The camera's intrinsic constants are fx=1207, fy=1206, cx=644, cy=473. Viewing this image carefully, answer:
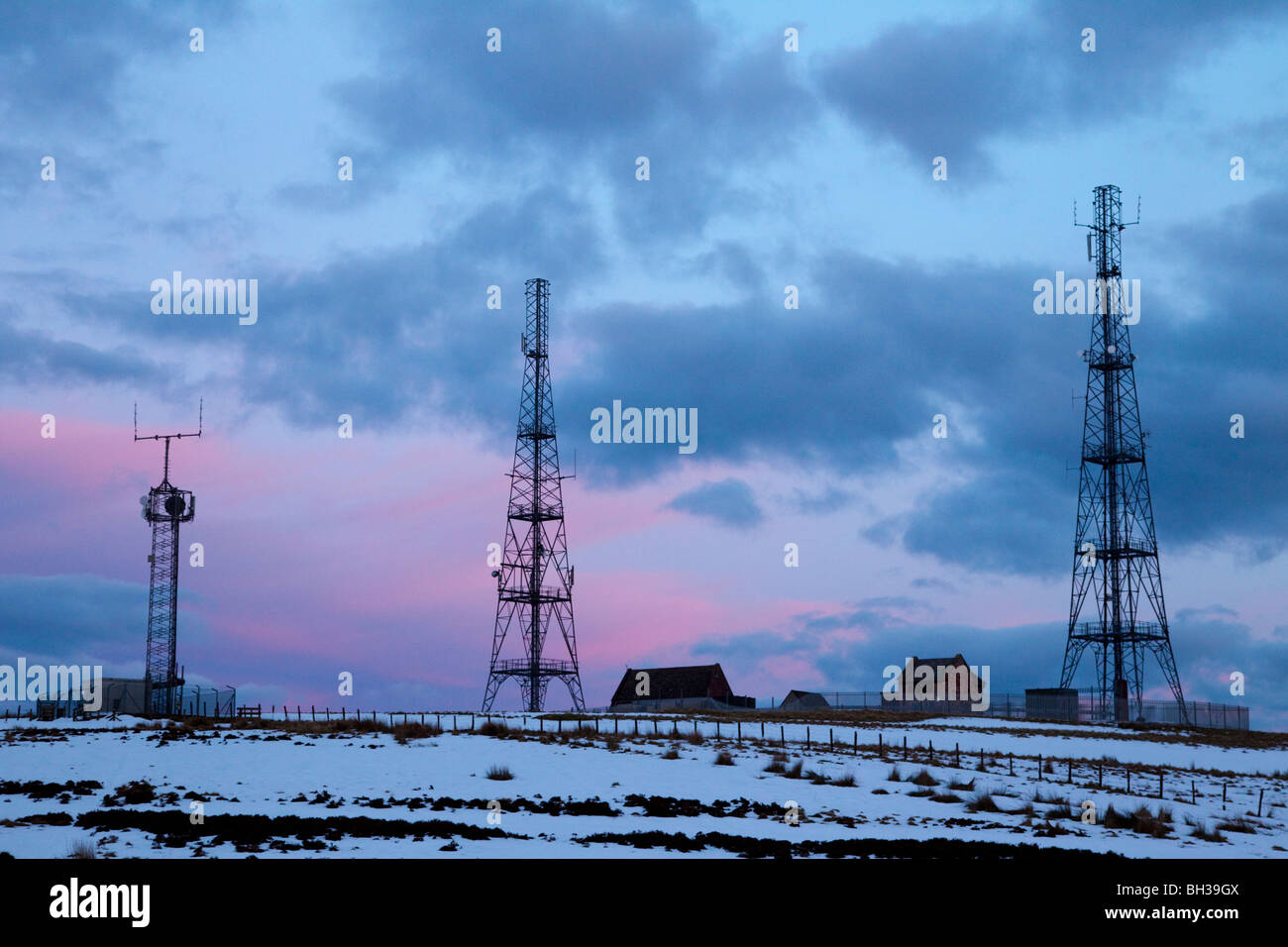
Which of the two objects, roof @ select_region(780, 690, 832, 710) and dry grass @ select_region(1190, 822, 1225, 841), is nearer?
dry grass @ select_region(1190, 822, 1225, 841)

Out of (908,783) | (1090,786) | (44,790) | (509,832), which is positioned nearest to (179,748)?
(44,790)

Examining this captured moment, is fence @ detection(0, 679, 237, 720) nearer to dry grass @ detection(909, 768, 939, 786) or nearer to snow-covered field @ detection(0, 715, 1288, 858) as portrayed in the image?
snow-covered field @ detection(0, 715, 1288, 858)

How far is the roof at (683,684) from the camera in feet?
371

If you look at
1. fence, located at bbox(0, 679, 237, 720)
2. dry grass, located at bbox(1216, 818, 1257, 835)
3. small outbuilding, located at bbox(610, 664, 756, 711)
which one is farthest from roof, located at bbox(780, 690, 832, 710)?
dry grass, located at bbox(1216, 818, 1257, 835)

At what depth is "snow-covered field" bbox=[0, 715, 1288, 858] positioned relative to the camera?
77.9 ft

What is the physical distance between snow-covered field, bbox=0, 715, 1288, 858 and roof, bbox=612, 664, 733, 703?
5790 centimetres

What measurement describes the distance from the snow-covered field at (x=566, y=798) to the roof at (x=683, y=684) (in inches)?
2280

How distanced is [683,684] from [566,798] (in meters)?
83.3

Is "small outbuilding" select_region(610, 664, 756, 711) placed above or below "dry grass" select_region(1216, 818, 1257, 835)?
below

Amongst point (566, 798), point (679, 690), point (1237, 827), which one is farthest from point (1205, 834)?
point (679, 690)

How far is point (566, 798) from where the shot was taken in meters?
32.3
